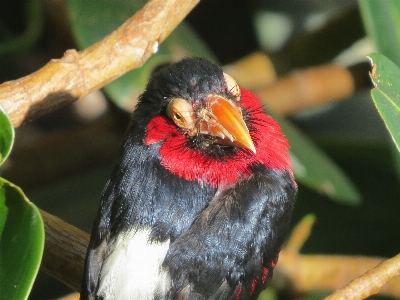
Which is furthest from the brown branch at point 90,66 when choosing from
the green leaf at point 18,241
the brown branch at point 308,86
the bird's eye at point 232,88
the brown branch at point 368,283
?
the brown branch at point 308,86

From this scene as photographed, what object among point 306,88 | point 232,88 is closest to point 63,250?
point 232,88

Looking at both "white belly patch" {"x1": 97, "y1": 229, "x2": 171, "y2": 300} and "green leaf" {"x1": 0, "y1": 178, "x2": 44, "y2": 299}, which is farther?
"white belly patch" {"x1": 97, "y1": 229, "x2": 171, "y2": 300}

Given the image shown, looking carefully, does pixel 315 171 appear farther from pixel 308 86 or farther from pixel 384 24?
pixel 308 86

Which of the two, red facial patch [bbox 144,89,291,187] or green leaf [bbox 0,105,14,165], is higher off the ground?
green leaf [bbox 0,105,14,165]

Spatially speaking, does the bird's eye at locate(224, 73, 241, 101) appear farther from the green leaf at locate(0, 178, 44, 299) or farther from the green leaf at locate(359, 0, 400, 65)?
the green leaf at locate(0, 178, 44, 299)

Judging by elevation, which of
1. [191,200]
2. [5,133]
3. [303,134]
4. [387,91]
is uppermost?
[5,133]

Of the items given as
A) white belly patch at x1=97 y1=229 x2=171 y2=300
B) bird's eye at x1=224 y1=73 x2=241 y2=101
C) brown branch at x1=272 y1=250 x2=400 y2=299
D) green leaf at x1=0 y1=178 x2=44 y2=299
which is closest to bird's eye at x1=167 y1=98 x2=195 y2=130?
bird's eye at x1=224 y1=73 x2=241 y2=101
